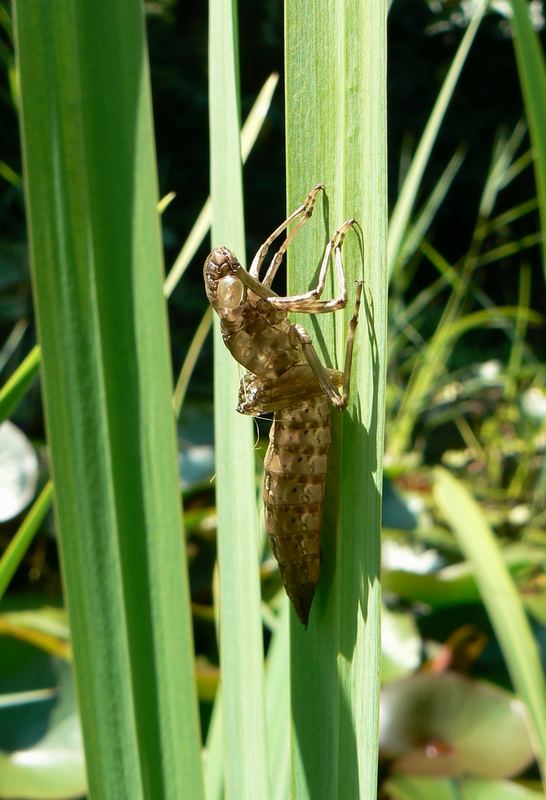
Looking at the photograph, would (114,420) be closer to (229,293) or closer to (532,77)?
(229,293)

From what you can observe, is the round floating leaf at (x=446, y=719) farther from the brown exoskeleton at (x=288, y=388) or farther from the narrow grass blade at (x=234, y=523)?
the narrow grass blade at (x=234, y=523)

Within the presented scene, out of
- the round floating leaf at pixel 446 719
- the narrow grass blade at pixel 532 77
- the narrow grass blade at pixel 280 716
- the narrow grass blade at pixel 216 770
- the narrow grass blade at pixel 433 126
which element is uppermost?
the narrow grass blade at pixel 433 126

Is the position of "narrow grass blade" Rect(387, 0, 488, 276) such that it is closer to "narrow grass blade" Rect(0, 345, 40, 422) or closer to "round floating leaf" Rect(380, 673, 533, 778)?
"narrow grass blade" Rect(0, 345, 40, 422)

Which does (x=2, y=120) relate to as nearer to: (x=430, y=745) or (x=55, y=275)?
(x=430, y=745)

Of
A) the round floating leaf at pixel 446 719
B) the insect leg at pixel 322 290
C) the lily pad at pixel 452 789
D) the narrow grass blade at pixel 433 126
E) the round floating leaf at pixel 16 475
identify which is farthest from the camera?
the round floating leaf at pixel 16 475

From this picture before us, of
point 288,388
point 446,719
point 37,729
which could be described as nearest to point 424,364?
point 446,719

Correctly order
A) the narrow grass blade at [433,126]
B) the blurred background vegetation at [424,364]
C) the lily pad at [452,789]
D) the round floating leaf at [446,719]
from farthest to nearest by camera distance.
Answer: the blurred background vegetation at [424,364], the round floating leaf at [446,719], the lily pad at [452,789], the narrow grass blade at [433,126]

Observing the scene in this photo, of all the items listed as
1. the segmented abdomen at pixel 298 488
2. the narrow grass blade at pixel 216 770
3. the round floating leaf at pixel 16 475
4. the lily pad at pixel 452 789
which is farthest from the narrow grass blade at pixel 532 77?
the round floating leaf at pixel 16 475
